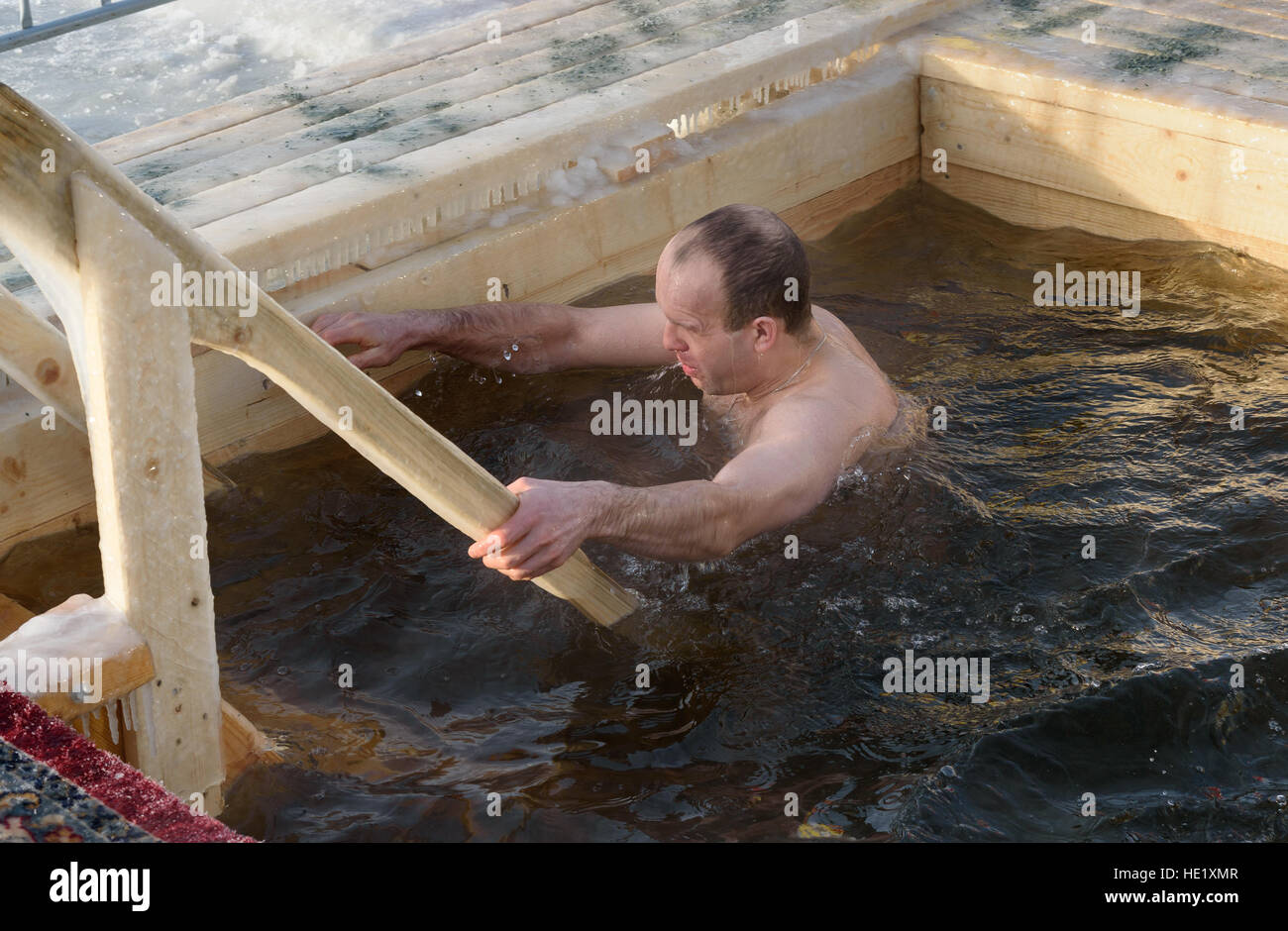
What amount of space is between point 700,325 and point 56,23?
2.47m

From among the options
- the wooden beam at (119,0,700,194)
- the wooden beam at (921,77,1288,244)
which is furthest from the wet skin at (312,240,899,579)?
the wooden beam at (921,77,1288,244)

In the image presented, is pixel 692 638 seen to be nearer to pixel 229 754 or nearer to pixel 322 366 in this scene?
pixel 229 754

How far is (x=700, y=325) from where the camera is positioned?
350 cm

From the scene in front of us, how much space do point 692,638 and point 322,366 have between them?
1.23 m

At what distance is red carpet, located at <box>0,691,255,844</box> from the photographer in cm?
205

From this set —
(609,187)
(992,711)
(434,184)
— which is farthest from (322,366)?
(609,187)

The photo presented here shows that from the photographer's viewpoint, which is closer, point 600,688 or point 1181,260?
point 600,688

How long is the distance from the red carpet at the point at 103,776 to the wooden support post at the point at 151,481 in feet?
0.65

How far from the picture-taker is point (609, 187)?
4434 mm

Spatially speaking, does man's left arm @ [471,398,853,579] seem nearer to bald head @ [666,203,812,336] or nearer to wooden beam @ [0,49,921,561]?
bald head @ [666,203,812,336]

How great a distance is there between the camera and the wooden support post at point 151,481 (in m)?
2.09

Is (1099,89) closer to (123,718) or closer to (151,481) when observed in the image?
(151,481)

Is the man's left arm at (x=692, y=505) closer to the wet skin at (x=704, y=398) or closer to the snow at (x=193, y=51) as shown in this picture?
the wet skin at (x=704, y=398)

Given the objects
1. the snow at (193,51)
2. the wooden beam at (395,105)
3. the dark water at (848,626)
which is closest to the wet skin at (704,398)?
the dark water at (848,626)
